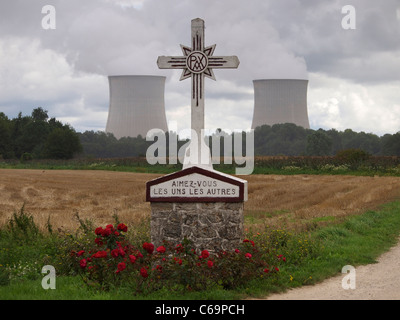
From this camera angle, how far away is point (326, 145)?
201 ft

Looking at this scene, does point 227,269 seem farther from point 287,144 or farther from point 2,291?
point 287,144

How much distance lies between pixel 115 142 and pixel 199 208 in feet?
201

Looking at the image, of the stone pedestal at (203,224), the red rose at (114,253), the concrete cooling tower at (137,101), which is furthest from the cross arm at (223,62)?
the concrete cooling tower at (137,101)

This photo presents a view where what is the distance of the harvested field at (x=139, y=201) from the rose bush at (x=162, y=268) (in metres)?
4.91

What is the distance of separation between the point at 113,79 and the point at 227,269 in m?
45.0

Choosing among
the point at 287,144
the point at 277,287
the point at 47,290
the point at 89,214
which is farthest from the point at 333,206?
the point at 287,144

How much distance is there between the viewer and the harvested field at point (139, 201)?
15.2 meters

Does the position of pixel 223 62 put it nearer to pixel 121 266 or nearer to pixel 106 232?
pixel 106 232

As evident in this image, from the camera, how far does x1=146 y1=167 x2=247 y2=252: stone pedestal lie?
8680mm

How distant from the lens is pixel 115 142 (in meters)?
69.1

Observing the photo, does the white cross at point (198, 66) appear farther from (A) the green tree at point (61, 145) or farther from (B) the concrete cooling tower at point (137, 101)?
(A) the green tree at point (61, 145)

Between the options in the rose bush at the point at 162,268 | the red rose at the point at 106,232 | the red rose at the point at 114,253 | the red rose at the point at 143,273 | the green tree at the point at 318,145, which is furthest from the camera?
the green tree at the point at 318,145

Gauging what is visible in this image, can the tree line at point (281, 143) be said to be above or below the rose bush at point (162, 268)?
above

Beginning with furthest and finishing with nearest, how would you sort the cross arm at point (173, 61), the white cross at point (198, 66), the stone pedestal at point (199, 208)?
1. the cross arm at point (173, 61)
2. the white cross at point (198, 66)
3. the stone pedestal at point (199, 208)
